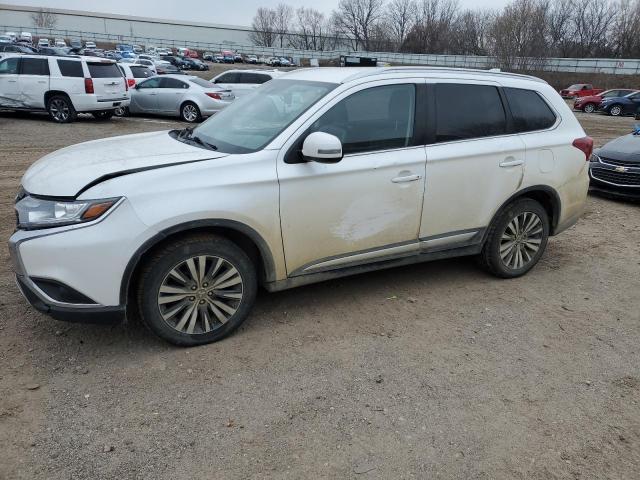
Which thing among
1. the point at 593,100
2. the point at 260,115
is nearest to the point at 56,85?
the point at 260,115

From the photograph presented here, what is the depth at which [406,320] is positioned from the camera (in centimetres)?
406

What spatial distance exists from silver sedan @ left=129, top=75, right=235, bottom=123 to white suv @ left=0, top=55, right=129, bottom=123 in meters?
2.06

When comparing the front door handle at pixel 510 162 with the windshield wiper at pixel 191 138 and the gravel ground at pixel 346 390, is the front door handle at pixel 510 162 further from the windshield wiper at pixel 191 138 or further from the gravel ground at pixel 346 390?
the windshield wiper at pixel 191 138

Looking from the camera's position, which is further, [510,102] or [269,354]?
[510,102]

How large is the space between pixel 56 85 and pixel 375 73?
42.3ft

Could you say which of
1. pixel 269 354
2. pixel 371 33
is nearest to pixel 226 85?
pixel 269 354

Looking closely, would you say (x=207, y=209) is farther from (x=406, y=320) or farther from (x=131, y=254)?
(x=406, y=320)

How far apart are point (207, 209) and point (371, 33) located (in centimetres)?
11569

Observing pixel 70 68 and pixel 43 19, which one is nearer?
pixel 70 68

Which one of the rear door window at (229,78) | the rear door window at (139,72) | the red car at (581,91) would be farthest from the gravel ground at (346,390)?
the red car at (581,91)

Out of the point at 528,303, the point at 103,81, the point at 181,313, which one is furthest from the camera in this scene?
the point at 103,81

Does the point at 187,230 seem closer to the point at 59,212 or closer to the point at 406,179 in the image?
the point at 59,212

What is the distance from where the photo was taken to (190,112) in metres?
16.3

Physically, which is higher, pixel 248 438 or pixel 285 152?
pixel 285 152
